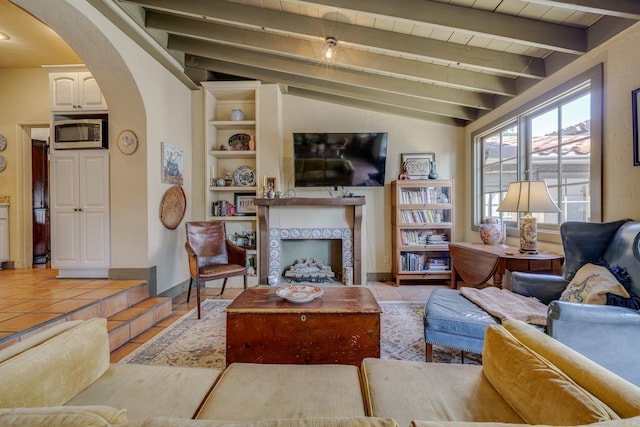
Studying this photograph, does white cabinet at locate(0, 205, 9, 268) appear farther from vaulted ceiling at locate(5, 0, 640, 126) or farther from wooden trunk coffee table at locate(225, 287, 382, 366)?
wooden trunk coffee table at locate(225, 287, 382, 366)

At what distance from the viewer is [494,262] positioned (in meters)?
2.52

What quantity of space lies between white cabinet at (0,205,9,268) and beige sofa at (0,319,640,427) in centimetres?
433

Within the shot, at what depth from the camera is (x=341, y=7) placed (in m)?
2.15

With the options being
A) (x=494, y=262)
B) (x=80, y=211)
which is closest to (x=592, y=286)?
(x=494, y=262)

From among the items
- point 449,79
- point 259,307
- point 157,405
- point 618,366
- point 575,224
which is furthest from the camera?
point 449,79

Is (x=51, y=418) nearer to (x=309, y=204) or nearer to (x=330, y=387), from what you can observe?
(x=330, y=387)

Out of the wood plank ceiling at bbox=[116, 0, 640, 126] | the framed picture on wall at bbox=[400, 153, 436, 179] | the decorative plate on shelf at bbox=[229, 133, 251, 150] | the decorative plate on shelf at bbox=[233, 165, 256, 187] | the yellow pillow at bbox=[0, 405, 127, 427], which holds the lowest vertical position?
the yellow pillow at bbox=[0, 405, 127, 427]

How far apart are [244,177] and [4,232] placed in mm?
3397

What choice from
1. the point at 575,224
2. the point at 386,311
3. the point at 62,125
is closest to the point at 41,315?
Result: the point at 62,125

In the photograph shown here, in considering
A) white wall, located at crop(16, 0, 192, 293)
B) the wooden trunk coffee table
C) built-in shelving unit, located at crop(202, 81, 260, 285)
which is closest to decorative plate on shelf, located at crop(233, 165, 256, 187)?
built-in shelving unit, located at crop(202, 81, 260, 285)

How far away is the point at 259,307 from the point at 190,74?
11.0ft

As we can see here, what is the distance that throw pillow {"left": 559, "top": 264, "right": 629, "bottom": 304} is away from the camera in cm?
153

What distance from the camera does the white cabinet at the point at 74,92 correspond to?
123 inches

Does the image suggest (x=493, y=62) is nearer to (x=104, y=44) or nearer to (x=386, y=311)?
(x=386, y=311)
